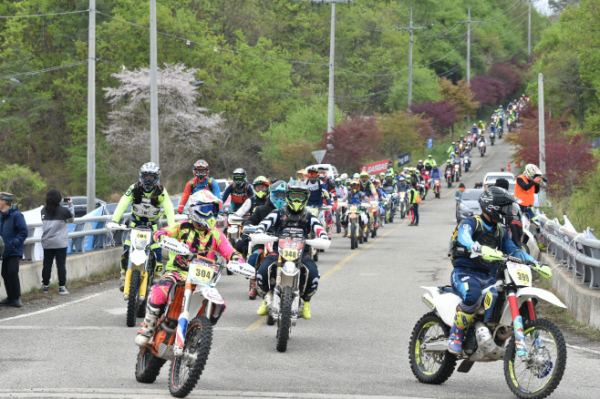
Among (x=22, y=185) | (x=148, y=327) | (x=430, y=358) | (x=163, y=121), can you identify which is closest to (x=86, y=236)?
(x=148, y=327)

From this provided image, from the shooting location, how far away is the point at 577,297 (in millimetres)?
12352

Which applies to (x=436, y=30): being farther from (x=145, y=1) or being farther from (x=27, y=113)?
(x=27, y=113)

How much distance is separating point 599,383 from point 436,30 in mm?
111988

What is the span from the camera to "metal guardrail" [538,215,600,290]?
466 inches

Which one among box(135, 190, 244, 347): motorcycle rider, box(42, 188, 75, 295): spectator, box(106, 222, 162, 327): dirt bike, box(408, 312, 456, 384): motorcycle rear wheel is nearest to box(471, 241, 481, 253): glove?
box(408, 312, 456, 384): motorcycle rear wheel

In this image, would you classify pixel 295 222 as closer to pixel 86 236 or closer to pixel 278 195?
pixel 278 195

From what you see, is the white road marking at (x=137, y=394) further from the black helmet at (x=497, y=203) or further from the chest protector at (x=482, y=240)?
the black helmet at (x=497, y=203)

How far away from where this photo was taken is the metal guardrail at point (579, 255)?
1184cm

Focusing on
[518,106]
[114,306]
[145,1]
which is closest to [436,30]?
[518,106]

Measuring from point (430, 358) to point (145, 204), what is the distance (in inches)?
215

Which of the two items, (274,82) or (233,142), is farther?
(274,82)

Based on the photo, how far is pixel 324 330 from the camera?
37.4ft

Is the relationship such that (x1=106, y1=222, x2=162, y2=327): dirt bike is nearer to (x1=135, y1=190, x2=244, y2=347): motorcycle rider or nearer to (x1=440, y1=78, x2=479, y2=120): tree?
(x1=135, y1=190, x2=244, y2=347): motorcycle rider

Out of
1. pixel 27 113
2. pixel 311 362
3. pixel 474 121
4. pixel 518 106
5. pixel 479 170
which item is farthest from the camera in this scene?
pixel 474 121
